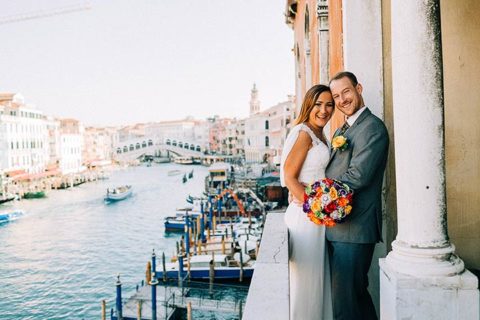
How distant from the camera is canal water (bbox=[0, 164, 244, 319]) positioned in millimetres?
12445

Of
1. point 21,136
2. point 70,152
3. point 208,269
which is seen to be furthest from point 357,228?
point 70,152

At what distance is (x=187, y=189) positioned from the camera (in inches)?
1480

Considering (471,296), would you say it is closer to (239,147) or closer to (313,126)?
(313,126)

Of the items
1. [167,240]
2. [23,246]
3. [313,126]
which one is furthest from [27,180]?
[313,126]

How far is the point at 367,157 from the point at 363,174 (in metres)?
0.07

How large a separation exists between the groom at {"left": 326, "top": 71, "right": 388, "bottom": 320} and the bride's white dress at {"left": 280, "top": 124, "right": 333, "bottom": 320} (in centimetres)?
7

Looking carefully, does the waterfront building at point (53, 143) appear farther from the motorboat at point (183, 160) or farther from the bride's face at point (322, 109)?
the bride's face at point (322, 109)

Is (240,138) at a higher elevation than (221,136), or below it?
below

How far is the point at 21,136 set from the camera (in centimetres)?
3869

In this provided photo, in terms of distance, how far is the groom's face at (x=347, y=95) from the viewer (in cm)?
189

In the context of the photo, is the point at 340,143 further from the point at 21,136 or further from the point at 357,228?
the point at 21,136

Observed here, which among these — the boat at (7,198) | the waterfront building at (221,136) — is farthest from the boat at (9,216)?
the waterfront building at (221,136)

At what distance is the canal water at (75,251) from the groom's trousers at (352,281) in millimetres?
9272

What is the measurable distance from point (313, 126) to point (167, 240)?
1802cm
